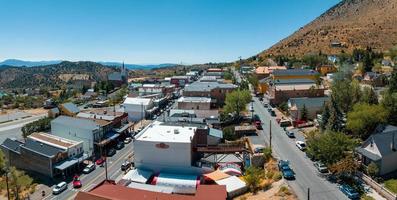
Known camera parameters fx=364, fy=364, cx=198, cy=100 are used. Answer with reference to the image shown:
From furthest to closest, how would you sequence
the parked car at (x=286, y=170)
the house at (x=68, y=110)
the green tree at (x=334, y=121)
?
the house at (x=68, y=110) < the green tree at (x=334, y=121) < the parked car at (x=286, y=170)

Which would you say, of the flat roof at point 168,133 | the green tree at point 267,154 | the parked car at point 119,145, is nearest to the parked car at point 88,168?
the flat roof at point 168,133

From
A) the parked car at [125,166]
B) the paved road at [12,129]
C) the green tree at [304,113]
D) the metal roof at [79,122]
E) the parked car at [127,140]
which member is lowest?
the paved road at [12,129]

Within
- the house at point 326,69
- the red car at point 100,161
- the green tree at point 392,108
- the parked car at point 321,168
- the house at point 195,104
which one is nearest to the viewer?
the parked car at point 321,168

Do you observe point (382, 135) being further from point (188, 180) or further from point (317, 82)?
point (317, 82)

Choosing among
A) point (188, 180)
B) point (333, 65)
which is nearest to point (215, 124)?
point (188, 180)

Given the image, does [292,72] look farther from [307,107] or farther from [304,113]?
[304,113]

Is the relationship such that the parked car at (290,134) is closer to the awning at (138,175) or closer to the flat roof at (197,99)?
the awning at (138,175)

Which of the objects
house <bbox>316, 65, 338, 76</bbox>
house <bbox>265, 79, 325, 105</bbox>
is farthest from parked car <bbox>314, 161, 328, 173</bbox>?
house <bbox>316, 65, 338, 76</bbox>

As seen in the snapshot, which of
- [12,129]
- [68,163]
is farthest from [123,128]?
[12,129]
